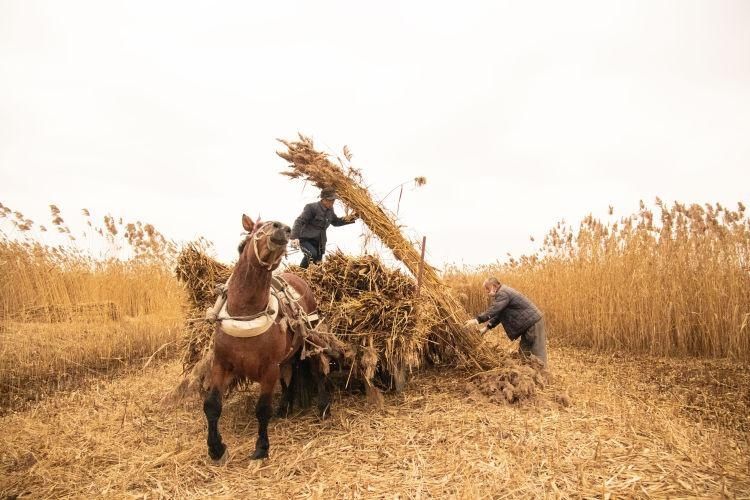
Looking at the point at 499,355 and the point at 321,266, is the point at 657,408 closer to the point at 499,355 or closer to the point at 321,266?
the point at 499,355

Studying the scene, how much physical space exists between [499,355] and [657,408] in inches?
69.6

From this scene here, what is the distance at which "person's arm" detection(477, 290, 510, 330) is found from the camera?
19.9ft

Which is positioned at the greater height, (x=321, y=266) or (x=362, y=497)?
(x=321, y=266)

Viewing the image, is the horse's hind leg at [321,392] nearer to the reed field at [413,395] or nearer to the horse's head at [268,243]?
the reed field at [413,395]

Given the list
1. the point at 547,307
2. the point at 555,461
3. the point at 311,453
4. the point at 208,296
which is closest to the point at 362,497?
the point at 311,453

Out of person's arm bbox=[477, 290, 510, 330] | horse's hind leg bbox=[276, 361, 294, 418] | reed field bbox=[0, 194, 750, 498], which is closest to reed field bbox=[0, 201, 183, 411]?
reed field bbox=[0, 194, 750, 498]

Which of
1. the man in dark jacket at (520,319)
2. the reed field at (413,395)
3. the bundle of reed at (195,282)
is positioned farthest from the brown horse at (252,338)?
the man in dark jacket at (520,319)

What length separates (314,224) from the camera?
5.94 meters

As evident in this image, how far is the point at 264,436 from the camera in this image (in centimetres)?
369

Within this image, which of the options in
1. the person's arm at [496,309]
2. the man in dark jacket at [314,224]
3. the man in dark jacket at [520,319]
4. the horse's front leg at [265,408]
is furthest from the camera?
the man in dark jacket at [520,319]

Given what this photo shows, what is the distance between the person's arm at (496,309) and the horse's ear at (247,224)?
11.7 ft

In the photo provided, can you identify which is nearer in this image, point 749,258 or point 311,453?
point 311,453

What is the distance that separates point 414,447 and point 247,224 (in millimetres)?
2352

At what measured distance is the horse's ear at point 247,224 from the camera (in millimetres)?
3551
